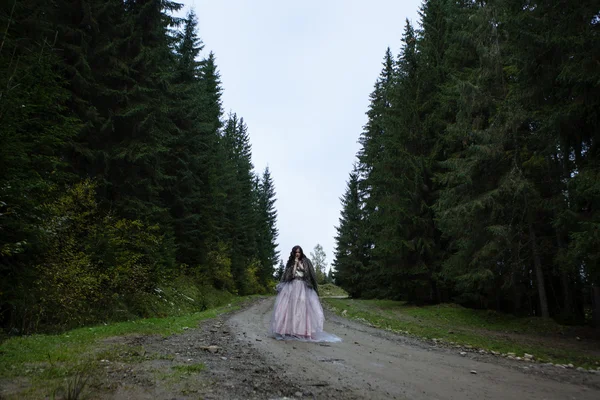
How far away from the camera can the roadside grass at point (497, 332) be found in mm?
7645

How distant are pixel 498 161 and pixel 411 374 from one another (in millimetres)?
12853

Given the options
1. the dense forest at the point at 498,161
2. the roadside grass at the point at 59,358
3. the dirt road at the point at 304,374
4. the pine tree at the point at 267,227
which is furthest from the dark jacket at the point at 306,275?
the pine tree at the point at 267,227

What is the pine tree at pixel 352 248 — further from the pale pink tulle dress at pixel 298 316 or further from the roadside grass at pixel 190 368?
the roadside grass at pixel 190 368

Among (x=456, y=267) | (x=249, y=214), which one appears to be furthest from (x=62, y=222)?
(x=249, y=214)

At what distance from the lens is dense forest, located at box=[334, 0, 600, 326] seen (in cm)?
918

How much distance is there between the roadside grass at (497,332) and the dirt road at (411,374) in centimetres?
152

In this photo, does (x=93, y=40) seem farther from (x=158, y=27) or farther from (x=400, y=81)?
(x=400, y=81)

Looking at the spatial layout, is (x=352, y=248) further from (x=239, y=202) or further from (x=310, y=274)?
(x=310, y=274)

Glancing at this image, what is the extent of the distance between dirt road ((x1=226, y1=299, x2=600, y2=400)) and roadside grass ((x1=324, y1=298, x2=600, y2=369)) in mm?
1516

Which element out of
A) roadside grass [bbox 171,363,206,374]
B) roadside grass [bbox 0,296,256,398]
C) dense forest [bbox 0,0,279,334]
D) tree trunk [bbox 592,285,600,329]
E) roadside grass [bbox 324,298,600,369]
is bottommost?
roadside grass [bbox 324,298,600,369]

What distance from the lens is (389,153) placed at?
878 inches

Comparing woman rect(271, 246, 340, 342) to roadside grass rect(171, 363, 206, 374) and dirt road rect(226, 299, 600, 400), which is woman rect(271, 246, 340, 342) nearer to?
dirt road rect(226, 299, 600, 400)

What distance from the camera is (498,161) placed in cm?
1483

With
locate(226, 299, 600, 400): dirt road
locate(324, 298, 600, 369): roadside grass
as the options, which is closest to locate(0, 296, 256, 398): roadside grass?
locate(226, 299, 600, 400): dirt road
